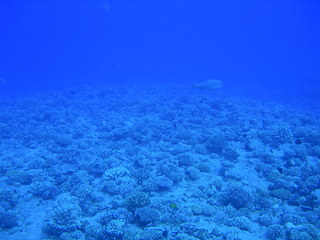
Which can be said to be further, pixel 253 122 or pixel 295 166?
pixel 253 122

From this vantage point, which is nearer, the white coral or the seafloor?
the seafloor

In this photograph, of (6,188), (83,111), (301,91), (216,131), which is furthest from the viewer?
(301,91)

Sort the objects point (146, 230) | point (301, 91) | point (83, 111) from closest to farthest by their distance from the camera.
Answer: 1. point (146, 230)
2. point (83, 111)
3. point (301, 91)

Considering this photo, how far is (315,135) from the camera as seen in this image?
1430 centimetres

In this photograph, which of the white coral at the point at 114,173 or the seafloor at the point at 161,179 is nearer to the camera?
the seafloor at the point at 161,179

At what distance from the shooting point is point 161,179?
11.0 m

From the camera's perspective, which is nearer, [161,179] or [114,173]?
[161,179]

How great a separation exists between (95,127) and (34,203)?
9.52 m

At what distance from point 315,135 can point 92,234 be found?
1350 cm

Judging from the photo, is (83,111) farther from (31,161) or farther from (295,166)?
(295,166)

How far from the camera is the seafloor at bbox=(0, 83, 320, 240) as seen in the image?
8.61 meters

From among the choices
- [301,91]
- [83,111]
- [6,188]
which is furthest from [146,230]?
[301,91]

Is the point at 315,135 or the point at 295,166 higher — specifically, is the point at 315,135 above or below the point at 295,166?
above

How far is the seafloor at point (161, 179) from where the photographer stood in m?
8.61
